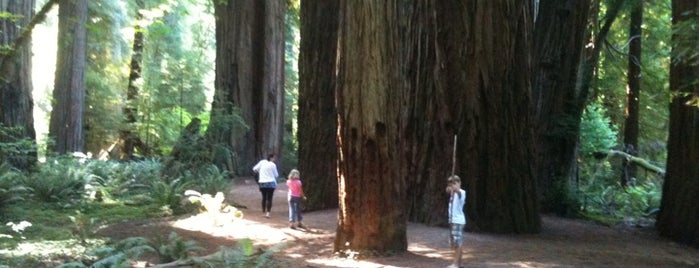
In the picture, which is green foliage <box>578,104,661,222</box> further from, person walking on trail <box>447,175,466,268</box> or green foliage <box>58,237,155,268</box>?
green foliage <box>58,237,155,268</box>

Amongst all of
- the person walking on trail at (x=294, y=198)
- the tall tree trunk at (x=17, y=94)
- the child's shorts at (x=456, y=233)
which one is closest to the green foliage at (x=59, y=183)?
the tall tree trunk at (x=17, y=94)

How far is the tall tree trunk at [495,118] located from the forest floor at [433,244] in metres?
0.68

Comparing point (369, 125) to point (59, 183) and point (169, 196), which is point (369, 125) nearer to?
point (169, 196)

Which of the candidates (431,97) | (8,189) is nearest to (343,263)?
(431,97)

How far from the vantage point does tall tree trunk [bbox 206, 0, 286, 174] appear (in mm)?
26438

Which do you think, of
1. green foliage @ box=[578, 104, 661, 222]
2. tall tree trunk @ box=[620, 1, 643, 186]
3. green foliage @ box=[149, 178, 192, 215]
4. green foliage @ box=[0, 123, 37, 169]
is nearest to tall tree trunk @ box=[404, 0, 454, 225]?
green foliage @ box=[149, 178, 192, 215]

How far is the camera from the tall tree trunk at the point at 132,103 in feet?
118

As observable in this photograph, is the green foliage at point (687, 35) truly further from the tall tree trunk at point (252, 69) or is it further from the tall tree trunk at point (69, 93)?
the tall tree trunk at point (69, 93)

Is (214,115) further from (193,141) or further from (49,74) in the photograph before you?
(49,74)

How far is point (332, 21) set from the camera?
59.2ft

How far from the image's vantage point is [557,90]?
21.3 m

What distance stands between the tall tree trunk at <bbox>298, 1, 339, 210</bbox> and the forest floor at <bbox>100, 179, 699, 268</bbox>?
60cm

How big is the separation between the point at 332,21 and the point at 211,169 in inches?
218

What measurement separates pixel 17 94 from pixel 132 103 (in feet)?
60.4
